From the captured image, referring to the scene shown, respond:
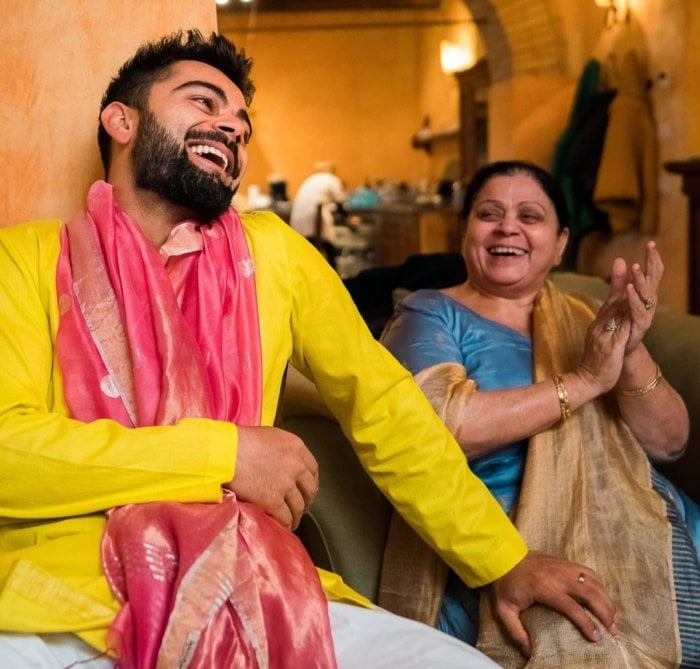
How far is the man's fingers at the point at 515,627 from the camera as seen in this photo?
1.44 m

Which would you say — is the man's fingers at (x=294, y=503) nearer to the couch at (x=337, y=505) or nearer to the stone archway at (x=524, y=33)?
the couch at (x=337, y=505)

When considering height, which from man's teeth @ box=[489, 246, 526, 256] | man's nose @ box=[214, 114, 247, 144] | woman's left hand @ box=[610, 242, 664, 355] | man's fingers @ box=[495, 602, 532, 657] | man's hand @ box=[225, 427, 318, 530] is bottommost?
man's fingers @ box=[495, 602, 532, 657]

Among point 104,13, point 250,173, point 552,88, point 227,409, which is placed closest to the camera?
point 227,409

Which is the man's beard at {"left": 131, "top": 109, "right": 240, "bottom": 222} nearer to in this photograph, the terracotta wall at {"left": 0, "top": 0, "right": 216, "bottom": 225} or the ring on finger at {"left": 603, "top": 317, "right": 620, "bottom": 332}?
the terracotta wall at {"left": 0, "top": 0, "right": 216, "bottom": 225}

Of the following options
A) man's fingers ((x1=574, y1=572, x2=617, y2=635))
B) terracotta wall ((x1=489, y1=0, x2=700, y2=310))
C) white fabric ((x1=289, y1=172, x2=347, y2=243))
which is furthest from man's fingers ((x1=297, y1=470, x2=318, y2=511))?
white fabric ((x1=289, y1=172, x2=347, y2=243))

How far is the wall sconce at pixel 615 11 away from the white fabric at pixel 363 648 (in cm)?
455

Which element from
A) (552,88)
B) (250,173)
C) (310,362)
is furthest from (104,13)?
(250,173)

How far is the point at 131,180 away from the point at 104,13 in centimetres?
45

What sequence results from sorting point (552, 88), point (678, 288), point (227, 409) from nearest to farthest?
point (227, 409) < point (678, 288) < point (552, 88)

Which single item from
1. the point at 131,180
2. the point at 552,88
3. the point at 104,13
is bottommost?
the point at 131,180

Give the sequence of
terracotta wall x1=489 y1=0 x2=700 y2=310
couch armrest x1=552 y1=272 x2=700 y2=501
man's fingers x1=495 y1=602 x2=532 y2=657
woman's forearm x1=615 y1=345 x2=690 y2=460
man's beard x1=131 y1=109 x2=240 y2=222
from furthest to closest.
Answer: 1. terracotta wall x1=489 y1=0 x2=700 y2=310
2. couch armrest x1=552 y1=272 x2=700 y2=501
3. woman's forearm x1=615 y1=345 x2=690 y2=460
4. man's fingers x1=495 y1=602 x2=532 y2=657
5. man's beard x1=131 y1=109 x2=240 y2=222

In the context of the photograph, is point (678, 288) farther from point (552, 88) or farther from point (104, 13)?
point (104, 13)

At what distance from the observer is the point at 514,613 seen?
1446mm

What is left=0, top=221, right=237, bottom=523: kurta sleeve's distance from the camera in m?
1.12
